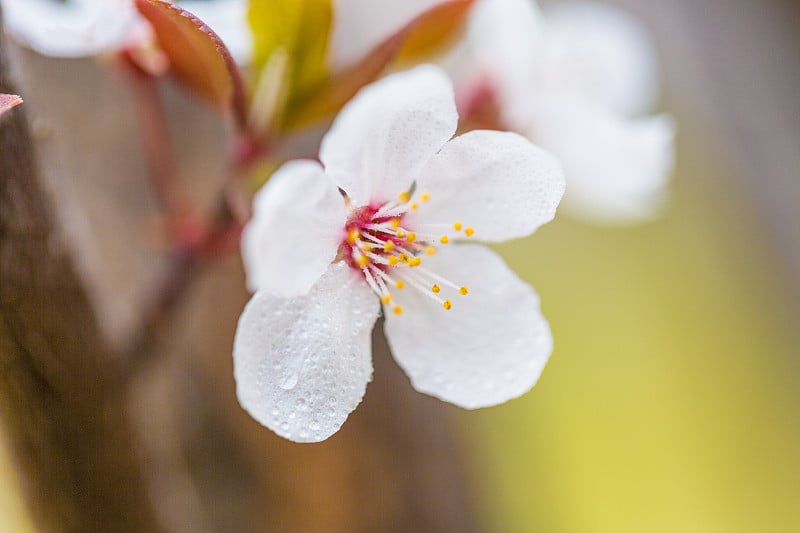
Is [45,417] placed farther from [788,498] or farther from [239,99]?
[788,498]

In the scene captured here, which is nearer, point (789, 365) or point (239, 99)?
point (239, 99)

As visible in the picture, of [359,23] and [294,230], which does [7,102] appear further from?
[359,23]

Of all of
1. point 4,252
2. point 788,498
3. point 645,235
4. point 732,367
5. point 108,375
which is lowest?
point 788,498

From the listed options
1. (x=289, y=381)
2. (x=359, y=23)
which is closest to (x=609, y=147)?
(x=289, y=381)

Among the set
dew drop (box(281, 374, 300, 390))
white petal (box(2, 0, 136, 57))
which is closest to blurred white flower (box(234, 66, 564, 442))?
dew drop (box(281, 374, 300, 390))

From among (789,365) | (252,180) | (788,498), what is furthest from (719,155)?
(252,180)

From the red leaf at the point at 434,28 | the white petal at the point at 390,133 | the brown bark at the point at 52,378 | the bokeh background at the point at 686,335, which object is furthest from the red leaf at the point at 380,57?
the bokeh background at the point at 686,335

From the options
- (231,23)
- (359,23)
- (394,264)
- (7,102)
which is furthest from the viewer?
(359,23)

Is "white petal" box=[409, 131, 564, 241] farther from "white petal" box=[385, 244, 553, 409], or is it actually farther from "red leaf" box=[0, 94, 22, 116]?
"red leaf" box=[0, 94, 22, 116]
